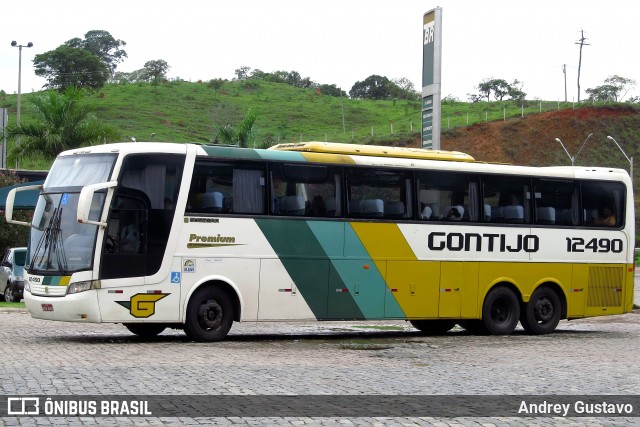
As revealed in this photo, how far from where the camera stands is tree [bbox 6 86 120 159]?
46.2 m

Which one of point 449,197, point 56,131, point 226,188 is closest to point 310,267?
point 226,188

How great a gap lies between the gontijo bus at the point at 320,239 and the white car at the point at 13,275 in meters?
13.6

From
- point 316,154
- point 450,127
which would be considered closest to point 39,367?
point 316,154

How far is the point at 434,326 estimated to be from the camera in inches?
939

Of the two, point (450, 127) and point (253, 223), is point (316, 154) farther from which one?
point (450, 127)

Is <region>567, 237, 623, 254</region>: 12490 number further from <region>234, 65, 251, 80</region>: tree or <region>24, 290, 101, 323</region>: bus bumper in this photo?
<region>234, 65, 251, 80</region>: tree

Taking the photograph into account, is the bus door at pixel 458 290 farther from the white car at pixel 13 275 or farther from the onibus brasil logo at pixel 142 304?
the white car at pixel 13 275

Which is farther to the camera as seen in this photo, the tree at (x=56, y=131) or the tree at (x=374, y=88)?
the tree at (x=374, y=88)

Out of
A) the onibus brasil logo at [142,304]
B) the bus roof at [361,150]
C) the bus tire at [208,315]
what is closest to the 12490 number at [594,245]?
Result: the bus roof at [361,150]

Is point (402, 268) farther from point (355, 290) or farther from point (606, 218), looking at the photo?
point (606, 218)

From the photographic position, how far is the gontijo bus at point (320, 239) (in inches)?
712

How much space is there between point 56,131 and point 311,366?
3399 cm

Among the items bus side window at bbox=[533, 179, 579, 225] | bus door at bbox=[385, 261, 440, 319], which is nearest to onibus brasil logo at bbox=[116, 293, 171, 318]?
bus door at bbox=[385, 261, 440, 319]

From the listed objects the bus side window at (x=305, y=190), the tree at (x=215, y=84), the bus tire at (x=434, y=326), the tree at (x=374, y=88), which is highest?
the tree at (x=374, y=88)
